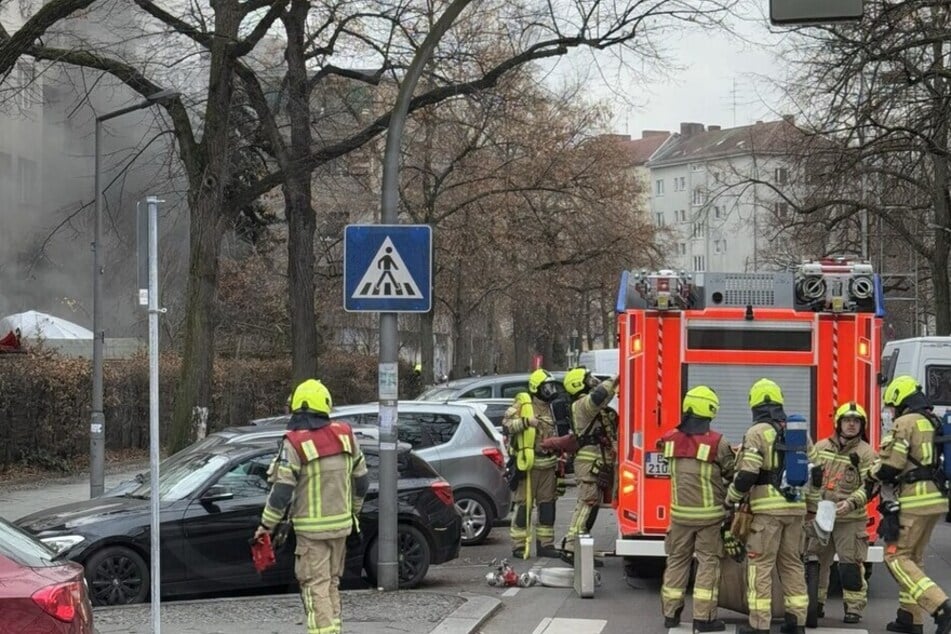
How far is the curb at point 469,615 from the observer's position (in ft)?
31.2

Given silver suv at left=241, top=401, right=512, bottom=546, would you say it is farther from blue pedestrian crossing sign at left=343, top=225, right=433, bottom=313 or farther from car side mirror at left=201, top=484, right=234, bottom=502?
blue pedestrian crossing sign at left=343, top=225, right=433, bottom=313

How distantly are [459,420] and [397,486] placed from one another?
3.83 meters

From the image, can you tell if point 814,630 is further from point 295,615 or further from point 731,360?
point 295,615

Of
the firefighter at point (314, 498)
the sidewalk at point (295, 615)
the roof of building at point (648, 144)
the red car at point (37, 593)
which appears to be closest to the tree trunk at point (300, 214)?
the sidewalk at point (295, 615)

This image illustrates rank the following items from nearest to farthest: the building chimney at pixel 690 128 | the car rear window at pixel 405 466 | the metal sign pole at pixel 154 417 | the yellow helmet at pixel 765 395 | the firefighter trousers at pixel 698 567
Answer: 1. the metal sign pole at pixel 154 417
2. the yellow helmet at pixel 765 395
3. the firefighter trousers at pixel 698 567
4. the car rear window at pixel 405 466
5. the building chimney at pixel 690 128

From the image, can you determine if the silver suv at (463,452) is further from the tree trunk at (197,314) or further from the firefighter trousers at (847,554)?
the firefighter trousers at (847,554)

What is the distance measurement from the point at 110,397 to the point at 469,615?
66.3ft

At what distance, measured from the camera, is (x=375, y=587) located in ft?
38.4

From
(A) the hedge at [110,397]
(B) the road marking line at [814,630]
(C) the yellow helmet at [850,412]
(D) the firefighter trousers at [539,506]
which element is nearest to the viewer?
(B) the road marking line at [814,630]

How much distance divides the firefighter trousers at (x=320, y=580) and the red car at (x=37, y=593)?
7.87 feet

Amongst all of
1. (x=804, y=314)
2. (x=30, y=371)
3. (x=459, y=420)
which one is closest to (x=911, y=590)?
(x=804, y=314)

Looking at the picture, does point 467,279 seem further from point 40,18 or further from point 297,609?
point 297,609

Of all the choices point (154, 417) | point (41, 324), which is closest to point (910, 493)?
point (154, 417)

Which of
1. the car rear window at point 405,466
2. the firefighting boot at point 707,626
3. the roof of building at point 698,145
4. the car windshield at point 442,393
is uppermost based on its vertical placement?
the roof of building at point 698,145
